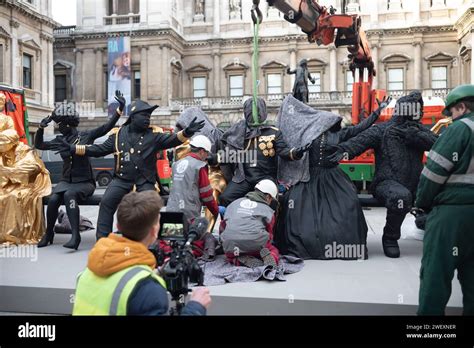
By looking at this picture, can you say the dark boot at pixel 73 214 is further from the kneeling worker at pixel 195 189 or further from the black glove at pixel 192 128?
the black glove at pixel 192 128

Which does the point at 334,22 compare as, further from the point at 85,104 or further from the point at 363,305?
the point at 85,104

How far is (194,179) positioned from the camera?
219 inches

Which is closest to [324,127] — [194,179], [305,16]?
[194,179]

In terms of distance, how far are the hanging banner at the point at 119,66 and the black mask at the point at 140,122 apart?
95.0ft

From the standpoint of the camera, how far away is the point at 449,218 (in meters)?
3.36

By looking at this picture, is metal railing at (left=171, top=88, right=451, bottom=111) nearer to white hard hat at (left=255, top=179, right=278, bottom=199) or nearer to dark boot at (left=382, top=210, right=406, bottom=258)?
dark boot at (left=382, top=210, right=406, bottom=258)

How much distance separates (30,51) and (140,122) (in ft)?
90.3

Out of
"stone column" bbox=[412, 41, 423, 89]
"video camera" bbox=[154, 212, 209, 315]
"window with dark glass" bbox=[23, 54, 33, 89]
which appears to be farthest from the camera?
"stone column" bbox=[412, 41, 423, 89]

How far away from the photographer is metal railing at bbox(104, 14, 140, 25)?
117 ft

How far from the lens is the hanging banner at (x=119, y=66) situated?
112 feet

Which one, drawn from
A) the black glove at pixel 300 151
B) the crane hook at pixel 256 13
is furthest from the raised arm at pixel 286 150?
the crane hook at pixel 256 13

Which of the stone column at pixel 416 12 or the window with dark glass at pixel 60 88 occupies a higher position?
the stone column at pixel 416 12

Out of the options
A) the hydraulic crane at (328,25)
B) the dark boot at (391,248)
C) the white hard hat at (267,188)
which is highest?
the hydraulic crane at (328,25)

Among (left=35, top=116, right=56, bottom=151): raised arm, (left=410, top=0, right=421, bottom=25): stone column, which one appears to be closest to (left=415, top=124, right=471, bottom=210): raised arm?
(left=35, top=116, right=56, bottom=151): raised arm
